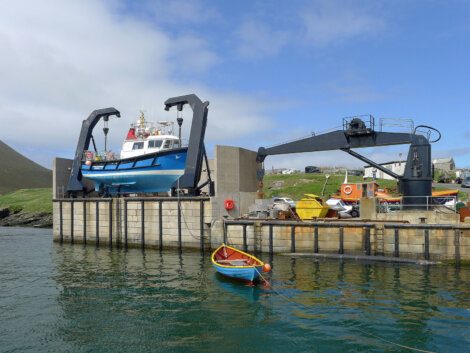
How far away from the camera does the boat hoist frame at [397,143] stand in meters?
28.1

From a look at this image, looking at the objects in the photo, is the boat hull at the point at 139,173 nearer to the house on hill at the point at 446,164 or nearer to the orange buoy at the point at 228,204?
the orange buoy at the point at 228,204

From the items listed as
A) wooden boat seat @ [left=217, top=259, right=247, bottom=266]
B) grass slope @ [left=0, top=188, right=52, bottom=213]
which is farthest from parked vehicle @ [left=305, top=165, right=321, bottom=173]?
wooden boat seat @ [left=217, top=259, right=247, bottom=266]

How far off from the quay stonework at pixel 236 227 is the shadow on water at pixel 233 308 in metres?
1.59

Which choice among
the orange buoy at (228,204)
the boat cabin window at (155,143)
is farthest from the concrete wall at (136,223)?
the boat cabin window at (155,143)

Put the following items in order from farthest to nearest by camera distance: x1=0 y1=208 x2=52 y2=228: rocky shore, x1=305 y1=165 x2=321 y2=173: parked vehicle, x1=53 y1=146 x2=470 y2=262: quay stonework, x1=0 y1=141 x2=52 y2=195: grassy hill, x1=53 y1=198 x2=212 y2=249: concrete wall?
1. x1=0 y1=141 x2=52 y2=195: grassy hill
2. x1=305 y1=165 x2=321 y2=173: parked vehicle
3. x1=0 y1=208 x2=52 y2=228: rocky shore
4. x1=53 y1=198 x2=212 y2=249: concrete wall
5. x1=53 y1=146 x2=470 y2=262: quay stonework

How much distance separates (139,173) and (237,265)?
55.6ft

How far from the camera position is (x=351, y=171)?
96.7m

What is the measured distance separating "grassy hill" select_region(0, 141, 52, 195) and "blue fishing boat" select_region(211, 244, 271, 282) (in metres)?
132

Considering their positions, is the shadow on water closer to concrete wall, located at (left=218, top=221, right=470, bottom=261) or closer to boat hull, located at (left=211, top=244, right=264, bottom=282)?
boat hull, located at (left=211, top=244, right=264, bottom=282)

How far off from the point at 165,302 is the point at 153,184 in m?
19.3

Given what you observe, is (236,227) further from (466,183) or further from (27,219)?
(27,219)

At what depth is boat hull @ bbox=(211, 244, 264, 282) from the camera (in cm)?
1975

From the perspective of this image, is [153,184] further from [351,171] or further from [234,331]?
[351,171]

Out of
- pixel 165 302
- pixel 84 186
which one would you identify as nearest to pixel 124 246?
pixel 84 186
